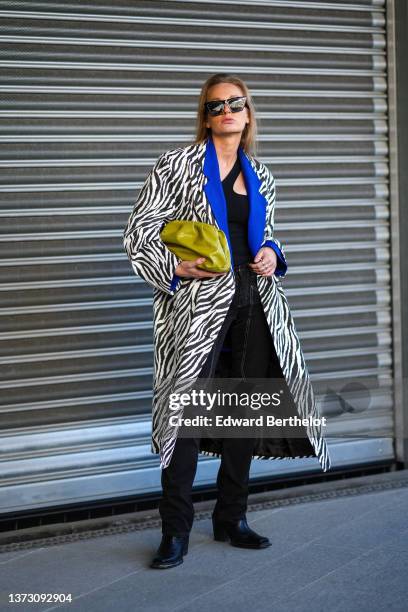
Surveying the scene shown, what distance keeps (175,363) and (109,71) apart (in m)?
1.67

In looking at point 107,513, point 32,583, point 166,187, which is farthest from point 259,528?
point 166,187

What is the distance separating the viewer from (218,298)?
159 inches

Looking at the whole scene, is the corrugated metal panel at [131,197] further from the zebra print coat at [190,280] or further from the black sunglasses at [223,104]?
the black sunglasses at [223,104]

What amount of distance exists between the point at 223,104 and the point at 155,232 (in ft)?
2.07

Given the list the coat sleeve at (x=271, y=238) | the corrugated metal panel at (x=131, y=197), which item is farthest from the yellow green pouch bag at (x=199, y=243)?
the corrugated metal panel at (x=131, y=197)

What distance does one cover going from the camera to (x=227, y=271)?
402 cm

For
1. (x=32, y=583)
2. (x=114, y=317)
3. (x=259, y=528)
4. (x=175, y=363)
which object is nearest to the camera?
(x=32, y=583)

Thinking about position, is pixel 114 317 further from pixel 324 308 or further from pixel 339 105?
pixel 339 105

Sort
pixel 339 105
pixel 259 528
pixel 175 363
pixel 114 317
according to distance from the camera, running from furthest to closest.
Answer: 1. pixel 339 105
2. pixel 114 317
3. pixel 259 528
4. pixel 175 363

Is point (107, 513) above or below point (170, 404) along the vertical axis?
below

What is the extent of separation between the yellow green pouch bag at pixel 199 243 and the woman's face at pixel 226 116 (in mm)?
432

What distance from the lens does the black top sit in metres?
4.12

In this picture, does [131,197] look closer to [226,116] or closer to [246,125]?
[246,125]

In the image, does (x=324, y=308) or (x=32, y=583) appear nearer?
(x=32, y=583)
